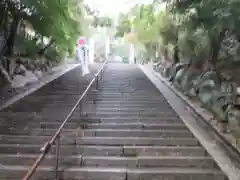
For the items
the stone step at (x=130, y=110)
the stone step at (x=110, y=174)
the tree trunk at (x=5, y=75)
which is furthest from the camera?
the tree trunk at (x=5, y=75)

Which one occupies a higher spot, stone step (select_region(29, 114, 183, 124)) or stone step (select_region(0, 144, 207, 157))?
stone step (select_region(29, 114, 183, 124))

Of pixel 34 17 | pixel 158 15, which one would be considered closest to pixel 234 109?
pixel 34 17

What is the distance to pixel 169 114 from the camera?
8.09 meters

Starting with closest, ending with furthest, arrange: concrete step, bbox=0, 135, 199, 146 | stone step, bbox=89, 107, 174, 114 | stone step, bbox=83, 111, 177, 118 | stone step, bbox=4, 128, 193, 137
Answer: concrete step, bbox=0, 135, 199, 146 → stone step, bbox=4, 128, 193, 137 → stone step, bbox=83, 111, 177, 118 → stone step, bbox=89, 107, 174, 114

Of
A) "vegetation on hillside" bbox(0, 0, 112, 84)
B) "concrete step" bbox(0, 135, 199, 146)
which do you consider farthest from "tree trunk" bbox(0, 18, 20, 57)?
"concrete step" bbox(0, 135, 199, 146)

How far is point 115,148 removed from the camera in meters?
5.73

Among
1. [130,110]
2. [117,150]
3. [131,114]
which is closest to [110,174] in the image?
[117,150]

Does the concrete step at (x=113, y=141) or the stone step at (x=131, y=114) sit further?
the stone step at (x=131, y=114)

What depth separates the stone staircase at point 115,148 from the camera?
4.82m

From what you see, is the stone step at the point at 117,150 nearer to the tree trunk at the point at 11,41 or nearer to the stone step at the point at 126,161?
the stone step at the point at 126,161

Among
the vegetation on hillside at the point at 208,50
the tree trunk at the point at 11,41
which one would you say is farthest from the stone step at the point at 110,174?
the tree trunk at the point at 11,41

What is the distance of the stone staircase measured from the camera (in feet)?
15.8

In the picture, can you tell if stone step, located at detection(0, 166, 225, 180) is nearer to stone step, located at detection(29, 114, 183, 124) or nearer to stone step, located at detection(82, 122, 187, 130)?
stone step, located at detection(82, 122, 187, 130)

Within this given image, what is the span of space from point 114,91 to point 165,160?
6069mm
